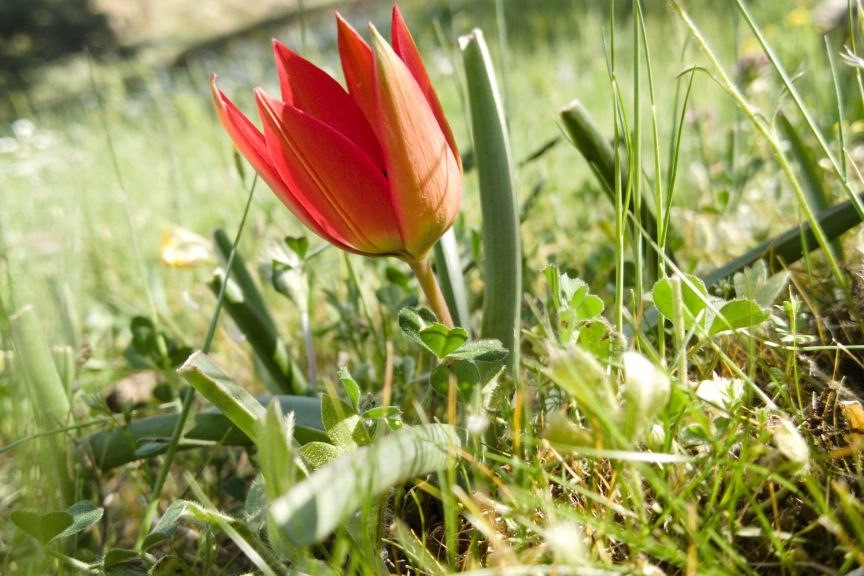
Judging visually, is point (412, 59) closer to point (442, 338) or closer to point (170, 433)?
point (442, 338)

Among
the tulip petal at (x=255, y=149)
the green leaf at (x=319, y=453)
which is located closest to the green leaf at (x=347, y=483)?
the green leaf at (x=319, y=453)

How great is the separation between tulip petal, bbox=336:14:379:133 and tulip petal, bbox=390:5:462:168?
34 mm

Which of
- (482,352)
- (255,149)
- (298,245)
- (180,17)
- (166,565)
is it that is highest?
(180,17)

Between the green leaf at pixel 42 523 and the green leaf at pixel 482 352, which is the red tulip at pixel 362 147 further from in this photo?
the green leaf at pixel 42 523

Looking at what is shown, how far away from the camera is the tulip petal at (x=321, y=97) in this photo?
0.69 m

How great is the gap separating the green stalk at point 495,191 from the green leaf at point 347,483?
0.20 metres

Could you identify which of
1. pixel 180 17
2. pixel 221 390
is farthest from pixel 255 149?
pixel 180 17

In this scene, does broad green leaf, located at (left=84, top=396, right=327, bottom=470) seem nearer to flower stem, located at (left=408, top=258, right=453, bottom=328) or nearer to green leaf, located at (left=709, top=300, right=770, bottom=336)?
flower stem, located at (left=408, top=258, right=453, bottom=328)

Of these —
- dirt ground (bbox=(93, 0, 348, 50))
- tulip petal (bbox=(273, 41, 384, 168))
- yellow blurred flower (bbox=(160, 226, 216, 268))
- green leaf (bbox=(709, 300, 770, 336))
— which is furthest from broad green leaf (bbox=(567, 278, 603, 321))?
dirt ground (bbox=(93, 0, 348, 50))

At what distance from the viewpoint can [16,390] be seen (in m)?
0.74

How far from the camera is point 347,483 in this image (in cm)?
46

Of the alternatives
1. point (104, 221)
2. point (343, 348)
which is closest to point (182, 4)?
point (104, 221)

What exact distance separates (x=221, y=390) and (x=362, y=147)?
0.24 metres

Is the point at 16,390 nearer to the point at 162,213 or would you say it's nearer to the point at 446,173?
the point at 446,173
